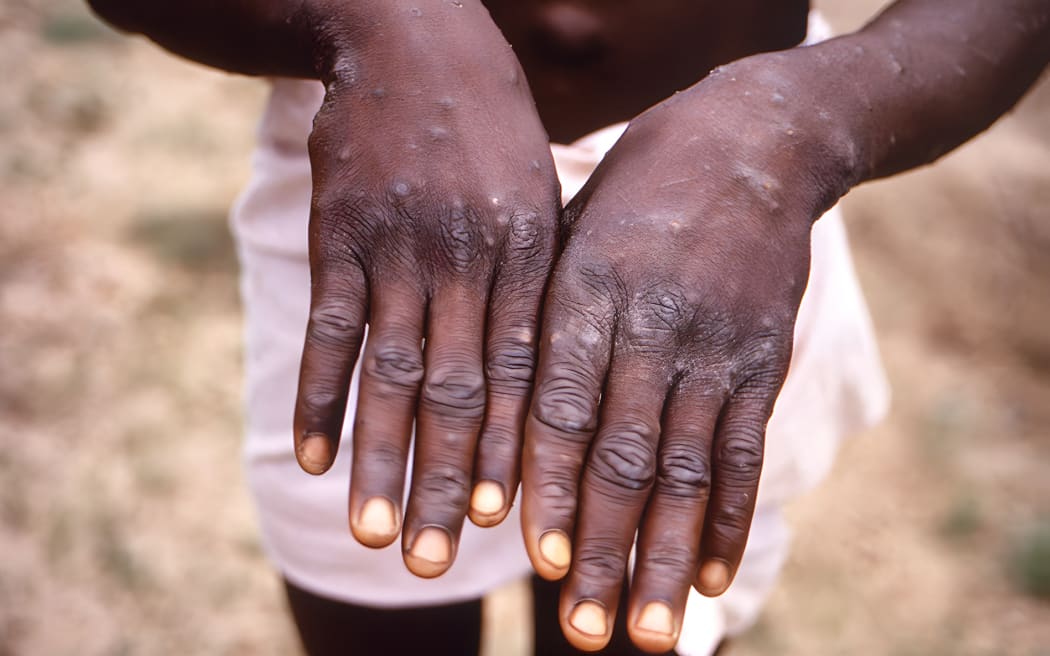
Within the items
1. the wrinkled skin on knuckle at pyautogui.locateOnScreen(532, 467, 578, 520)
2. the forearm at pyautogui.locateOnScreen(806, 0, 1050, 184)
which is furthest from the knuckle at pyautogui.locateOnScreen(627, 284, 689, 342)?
the forearm at pyautogui.locateOnScreen(806, 0, 1050, 184)

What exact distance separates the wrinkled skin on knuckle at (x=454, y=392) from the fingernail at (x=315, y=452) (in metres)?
0.08

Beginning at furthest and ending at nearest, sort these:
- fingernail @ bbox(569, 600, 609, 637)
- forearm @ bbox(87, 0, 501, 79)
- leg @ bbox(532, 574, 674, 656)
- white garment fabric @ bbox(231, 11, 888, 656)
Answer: leg @ bbox(532, 574, 674, 656) → white garment fabric @ bbox(231, 11, 888, 656) → forearm @ bbox(87, 0, 501, 79) → fingernail @ bbox(569, 600, 609, 637)

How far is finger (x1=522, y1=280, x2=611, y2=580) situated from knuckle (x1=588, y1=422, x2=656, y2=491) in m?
0.02

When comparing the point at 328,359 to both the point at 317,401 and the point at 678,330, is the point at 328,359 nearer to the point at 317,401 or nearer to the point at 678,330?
the point at 317,401

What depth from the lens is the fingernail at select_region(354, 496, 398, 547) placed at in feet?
2.01

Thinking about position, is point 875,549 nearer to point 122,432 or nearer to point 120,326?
point 122,432

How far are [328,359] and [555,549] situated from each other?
0.21m

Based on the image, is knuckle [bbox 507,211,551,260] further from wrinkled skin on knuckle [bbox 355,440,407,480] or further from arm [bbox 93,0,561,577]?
wrinkled skin on knuckle [bbox 355,440,407,480]

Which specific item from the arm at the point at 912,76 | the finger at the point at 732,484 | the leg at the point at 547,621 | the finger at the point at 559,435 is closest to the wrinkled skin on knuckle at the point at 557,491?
the finger at the point at 559,435

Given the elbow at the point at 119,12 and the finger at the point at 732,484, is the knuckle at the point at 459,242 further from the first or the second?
the elbow at the point at 119,12

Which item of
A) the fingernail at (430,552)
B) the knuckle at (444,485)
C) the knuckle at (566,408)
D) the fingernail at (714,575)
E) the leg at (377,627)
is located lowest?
the leg at (377,627)

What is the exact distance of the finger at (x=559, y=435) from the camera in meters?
0.61

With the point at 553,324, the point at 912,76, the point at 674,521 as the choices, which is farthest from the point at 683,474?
the point at 912,76

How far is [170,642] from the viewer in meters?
1.79
